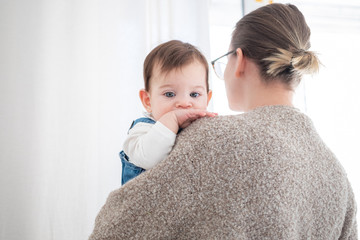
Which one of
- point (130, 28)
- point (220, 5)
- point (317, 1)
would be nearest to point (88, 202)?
point (130, 28)

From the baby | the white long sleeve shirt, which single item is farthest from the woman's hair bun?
the white long sleeve shirt

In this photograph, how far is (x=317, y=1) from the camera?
2533mm

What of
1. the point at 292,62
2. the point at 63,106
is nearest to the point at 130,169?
the point at 292,62

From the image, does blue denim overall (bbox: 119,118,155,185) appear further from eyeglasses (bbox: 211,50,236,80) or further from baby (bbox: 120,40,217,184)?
eyeglasses (bbox: 211,50,236,80)

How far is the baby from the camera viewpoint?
96 centimetres

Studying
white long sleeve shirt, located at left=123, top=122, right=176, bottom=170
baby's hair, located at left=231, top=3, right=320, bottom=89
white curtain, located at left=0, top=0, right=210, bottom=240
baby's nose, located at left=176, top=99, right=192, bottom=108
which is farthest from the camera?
white curtain, located at left=0, top=0, right=210, bottom=240

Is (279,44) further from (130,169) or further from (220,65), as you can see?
(130,169)

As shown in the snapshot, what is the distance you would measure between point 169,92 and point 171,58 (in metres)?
0.13

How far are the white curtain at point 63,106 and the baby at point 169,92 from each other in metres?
0.67

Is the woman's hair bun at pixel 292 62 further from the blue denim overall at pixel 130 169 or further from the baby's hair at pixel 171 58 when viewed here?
the blue denim overall at pixel 130 169

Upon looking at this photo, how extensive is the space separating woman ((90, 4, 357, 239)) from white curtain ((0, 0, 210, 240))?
3.36ft

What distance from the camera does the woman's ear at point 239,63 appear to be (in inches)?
38.4

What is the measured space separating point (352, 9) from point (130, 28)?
1997 millimetres

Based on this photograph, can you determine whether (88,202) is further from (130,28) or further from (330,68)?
(330,68)
